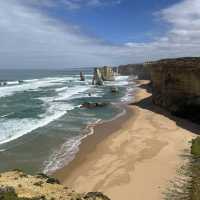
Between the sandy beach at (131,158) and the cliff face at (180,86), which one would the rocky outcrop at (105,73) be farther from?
the sandy beach at (131,158)

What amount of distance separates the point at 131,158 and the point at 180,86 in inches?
709

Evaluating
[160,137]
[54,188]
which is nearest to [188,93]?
[160,137]

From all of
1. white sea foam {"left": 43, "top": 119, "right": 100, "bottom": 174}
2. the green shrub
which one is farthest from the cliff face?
white sea foam {"left": 43, "top": 119, "right": 100, "bottom": 174}

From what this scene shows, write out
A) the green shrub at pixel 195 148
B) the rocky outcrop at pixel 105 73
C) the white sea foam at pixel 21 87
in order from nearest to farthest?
the green shrub at pixel 195 148 < the white sea foam at pixel 21 87 < the rocky outcrop at pixel 105 73

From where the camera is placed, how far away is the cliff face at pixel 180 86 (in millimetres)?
35406

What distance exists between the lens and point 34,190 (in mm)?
13688

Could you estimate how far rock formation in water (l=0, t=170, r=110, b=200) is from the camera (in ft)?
42.3

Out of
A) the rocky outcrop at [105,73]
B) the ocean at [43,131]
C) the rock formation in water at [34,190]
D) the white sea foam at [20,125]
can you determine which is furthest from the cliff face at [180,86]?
the rocky outcrop at [105,73]

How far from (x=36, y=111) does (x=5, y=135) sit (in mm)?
13340

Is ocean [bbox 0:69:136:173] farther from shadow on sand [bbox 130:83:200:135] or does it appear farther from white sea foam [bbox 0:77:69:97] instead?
white sea foam [bbox 0:77:69:97]

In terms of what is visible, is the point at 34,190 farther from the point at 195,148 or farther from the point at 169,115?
the point at 169,115

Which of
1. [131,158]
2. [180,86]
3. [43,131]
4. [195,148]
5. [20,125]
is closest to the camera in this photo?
[131,158]

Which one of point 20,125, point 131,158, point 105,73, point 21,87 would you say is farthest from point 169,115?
point 105,73

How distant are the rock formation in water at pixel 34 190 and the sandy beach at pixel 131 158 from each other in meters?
4.04
